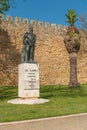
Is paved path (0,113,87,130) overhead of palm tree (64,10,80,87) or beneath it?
beneath

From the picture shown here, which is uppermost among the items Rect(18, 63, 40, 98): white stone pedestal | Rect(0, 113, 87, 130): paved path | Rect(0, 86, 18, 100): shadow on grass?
Rect(18, 63, 40, 98): white stone pedestal

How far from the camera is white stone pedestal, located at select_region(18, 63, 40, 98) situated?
14461mm

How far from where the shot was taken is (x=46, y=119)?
10.1 meters

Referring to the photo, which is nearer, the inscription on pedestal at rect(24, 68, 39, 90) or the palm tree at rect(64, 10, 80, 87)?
the inscription on pedestal at rect(24, 68, 39, 90)

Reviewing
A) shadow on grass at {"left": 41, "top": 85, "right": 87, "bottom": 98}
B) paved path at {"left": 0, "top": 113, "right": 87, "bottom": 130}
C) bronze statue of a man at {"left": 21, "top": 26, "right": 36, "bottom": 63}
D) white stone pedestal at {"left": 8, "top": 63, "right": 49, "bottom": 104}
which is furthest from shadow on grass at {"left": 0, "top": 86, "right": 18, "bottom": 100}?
paved path at {"left": 0, "top": 113, "right": 87, "bottom": 130}

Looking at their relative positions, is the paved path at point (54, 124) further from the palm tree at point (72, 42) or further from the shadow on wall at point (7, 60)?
the shadow on wall at point (7, 60)

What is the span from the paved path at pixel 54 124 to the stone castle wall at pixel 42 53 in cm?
1647

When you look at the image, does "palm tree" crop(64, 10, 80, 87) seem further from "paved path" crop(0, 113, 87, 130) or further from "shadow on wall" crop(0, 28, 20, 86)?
"paved path" crop(0, 113, 87, 130)

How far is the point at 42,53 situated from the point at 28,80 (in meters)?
15.8

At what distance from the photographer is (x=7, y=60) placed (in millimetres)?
27609

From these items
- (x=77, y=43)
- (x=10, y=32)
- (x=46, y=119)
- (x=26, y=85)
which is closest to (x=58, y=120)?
(x=46, y=119)

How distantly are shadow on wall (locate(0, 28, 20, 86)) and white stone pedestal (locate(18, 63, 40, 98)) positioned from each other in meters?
12.3

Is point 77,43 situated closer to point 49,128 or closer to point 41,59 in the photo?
point 41,59

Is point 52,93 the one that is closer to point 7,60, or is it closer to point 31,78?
point 31,78
